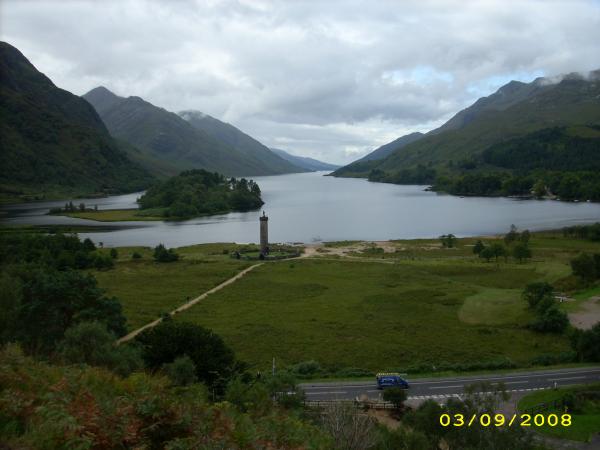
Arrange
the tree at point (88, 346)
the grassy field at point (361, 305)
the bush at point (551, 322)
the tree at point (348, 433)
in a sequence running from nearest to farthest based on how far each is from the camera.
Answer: the tree at point (348, 433), the tree at point (88, 346), the grassy field at point (361, 305), the bush at point (551, 322)

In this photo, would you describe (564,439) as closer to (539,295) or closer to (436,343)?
(436,343)

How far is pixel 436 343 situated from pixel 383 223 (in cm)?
9438

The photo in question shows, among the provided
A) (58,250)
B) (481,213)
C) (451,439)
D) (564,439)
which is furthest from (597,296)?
(481,213)

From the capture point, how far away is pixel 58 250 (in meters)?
78.6

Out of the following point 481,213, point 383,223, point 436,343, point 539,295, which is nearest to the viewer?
point 436,343

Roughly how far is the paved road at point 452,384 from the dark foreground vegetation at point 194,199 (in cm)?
13591

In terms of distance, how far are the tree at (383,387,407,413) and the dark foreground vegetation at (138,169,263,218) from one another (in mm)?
139880

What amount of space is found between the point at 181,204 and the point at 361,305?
12022 cm

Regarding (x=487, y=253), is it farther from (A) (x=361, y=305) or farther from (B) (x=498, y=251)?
(A) (x=361, y=305)

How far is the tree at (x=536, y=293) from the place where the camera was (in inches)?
1848

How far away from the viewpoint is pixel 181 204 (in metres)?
164

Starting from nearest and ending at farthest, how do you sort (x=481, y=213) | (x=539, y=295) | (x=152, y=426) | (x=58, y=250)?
1. (x=152, y=426)
2. (x=539, y=295)
3. (x=58, y=250)
4. (x=481, y=213)

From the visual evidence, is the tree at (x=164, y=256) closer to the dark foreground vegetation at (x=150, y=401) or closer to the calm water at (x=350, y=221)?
the calm water at (x=350, y=221)
